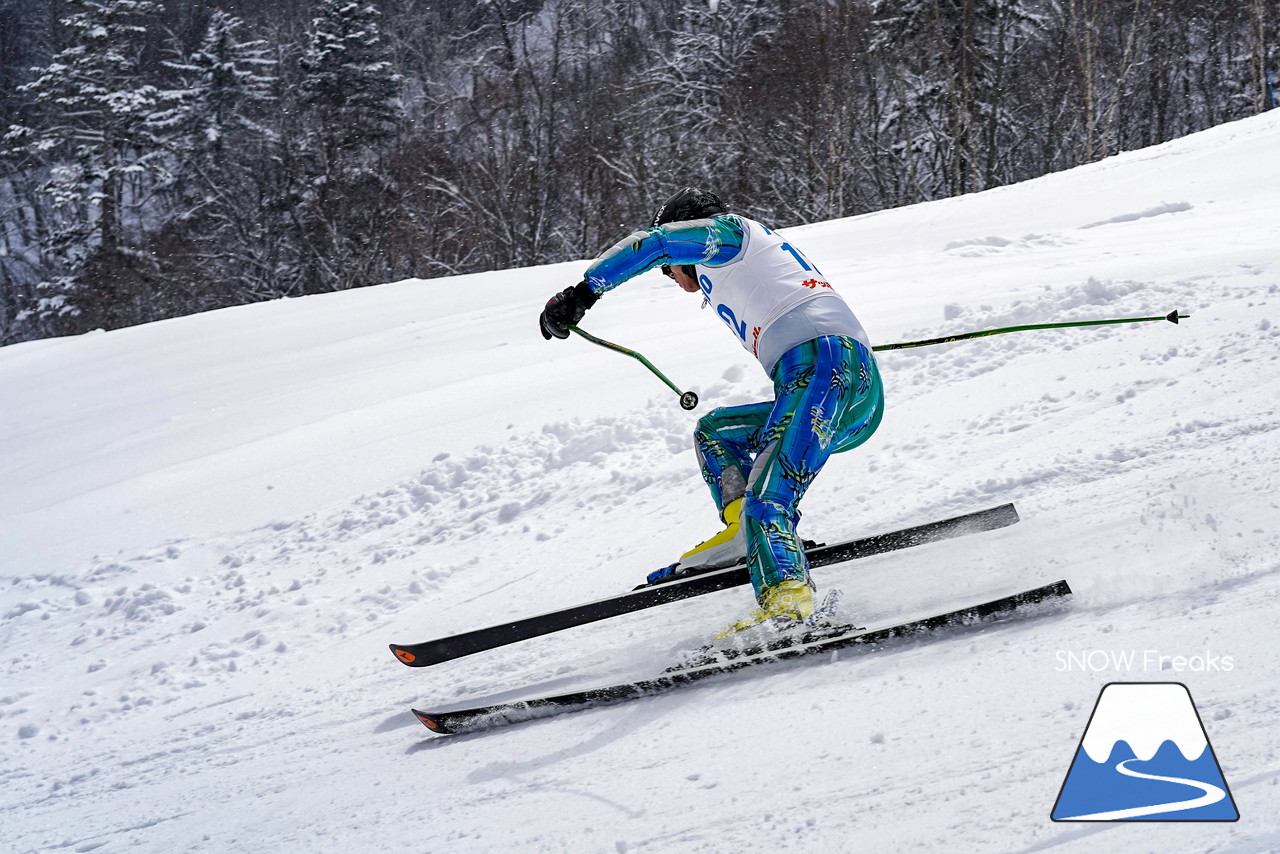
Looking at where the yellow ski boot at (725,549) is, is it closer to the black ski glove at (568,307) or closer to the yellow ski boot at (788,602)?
the yellow ski boot at (788,602)

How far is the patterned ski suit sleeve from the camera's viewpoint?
321 cm

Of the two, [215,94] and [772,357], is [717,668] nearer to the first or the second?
[772,357]

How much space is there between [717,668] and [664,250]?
1.38 meters

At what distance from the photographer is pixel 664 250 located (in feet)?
10.5

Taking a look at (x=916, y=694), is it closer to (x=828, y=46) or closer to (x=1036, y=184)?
(x=1036, y=184)

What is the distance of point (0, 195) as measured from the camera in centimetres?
3859

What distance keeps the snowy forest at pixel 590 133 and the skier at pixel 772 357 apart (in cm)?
1995

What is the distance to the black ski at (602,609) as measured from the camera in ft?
11.4

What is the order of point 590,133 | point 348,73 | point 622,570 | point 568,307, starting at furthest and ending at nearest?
point 348,73
point 590,133
point 622,570
point 568,307

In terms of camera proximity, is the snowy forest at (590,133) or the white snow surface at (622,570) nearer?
the white snow surface at (622,570)

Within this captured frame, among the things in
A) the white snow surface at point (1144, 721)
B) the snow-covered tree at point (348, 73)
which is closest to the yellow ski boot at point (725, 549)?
the white snow surface at point (1144, 721)

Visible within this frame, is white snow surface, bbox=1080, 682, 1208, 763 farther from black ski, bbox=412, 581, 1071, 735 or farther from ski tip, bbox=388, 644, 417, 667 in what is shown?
ski tip, bbox=388, 644, 417, 667

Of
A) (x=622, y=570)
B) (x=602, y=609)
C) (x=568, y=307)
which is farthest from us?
(x=622, y=570)

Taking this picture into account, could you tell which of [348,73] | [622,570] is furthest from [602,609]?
[348,73]
